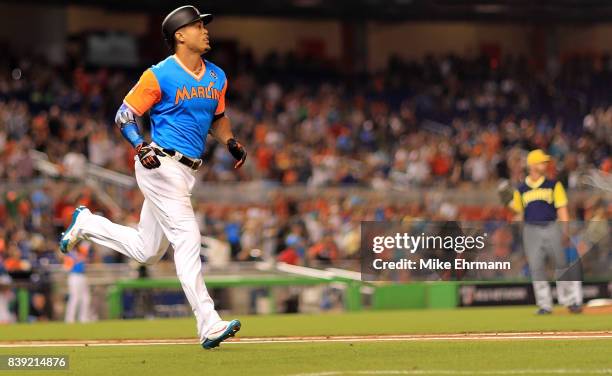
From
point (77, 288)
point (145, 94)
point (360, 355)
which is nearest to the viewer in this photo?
point (360, 355)

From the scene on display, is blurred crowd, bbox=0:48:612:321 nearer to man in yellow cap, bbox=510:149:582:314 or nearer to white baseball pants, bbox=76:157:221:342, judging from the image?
man in yellow cap, bbox=510:149:582:314

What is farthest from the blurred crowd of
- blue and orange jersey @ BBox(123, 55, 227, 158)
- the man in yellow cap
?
blue and orange jersey @ BBox(123, 55, 227, 158)

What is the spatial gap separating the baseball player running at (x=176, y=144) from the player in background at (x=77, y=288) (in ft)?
32.8

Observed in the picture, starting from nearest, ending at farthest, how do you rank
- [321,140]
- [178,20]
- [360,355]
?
[360,355]
[178,20]
[321,140]

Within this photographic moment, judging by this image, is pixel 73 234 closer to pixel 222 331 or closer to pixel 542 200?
pixel 222 331

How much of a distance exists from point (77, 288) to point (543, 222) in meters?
7.83

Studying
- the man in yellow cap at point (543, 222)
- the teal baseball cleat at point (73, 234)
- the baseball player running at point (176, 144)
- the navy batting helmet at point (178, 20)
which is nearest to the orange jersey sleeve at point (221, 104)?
the baseball player running at point (176, 144)

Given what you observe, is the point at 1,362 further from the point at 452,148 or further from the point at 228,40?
the point at 228,40

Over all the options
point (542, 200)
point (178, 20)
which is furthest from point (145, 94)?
point (542, 200)

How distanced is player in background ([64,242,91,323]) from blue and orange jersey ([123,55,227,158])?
10.4 metres

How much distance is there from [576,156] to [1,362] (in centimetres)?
2437

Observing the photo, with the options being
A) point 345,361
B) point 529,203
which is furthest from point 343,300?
point 345,361

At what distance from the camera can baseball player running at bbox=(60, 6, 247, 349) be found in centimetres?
977

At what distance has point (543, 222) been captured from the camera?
1559 centimetres
